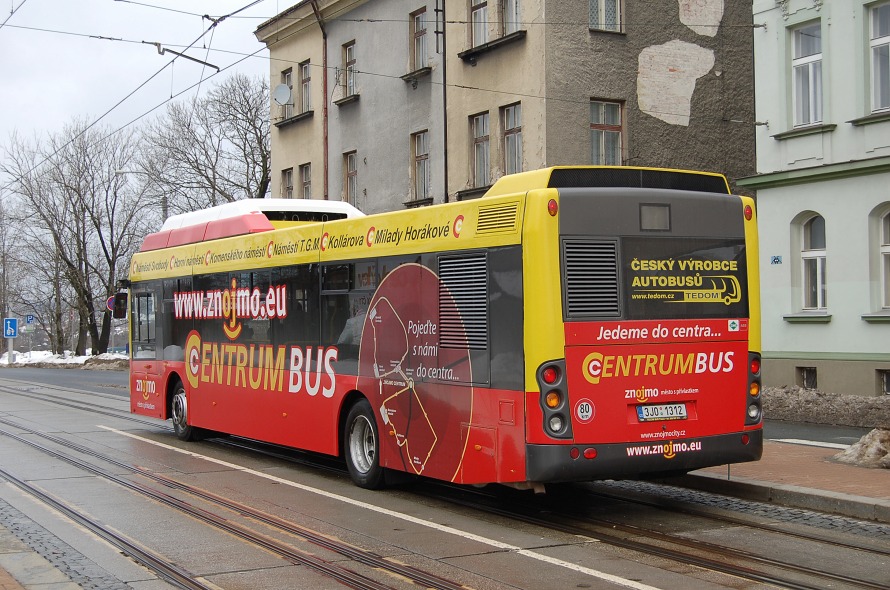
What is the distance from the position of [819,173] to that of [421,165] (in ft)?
35.5

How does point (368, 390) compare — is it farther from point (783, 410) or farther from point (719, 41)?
point (719, 41)

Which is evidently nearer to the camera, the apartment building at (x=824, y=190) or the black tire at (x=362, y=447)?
the black tire at (x=362, y=447)

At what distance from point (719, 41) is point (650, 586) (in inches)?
838

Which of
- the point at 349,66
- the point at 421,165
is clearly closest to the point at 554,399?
the point at 421,165

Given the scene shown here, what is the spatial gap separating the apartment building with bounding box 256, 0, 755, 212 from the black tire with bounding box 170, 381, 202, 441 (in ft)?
32.3

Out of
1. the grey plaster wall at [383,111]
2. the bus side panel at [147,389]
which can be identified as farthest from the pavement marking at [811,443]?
the grey plaster wall at [383,111]

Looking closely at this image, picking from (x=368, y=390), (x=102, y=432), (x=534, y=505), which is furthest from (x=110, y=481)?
(x=102, y=432)

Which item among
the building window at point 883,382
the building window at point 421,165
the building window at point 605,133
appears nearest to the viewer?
the building window at point 883,382

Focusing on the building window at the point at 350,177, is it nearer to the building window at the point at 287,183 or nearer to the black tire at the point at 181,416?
the building window at the point at 287,183

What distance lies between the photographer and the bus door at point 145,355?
679 inches

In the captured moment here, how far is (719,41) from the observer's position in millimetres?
26109

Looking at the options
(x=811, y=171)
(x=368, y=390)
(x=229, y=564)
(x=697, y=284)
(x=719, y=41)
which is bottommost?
(x=229, y=564)

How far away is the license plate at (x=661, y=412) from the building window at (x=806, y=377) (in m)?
12.6

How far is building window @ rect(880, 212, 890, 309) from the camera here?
65.1ft
